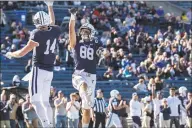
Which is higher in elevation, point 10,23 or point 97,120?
point 10,23

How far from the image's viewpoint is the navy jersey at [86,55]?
49.9 feet

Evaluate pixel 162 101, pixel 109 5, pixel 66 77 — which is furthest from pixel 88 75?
pixel 109 5

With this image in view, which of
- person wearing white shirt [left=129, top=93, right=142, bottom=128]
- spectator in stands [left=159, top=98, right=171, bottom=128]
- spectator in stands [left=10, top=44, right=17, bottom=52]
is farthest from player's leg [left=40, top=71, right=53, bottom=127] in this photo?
spectator in stands [left=10, top=44, right=17, bottom=52]

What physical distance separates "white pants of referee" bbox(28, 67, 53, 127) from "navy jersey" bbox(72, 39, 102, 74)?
0.98 m

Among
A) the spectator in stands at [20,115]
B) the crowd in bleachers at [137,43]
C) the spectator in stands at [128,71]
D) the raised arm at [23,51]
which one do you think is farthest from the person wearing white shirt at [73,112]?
the raised arm at [23,51]

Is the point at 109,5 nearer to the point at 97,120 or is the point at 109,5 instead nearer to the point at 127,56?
the point at 127,56

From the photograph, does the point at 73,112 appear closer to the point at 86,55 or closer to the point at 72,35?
the point at 86,55

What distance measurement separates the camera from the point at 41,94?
14.3 meters

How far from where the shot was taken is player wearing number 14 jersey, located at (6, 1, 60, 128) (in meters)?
14.1

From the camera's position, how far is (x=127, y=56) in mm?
35062

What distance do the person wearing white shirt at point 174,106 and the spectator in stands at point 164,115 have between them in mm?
107

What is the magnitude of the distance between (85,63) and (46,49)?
118 centimetres

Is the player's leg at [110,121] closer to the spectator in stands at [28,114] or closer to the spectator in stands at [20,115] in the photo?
the spectator in stands at [20,115]

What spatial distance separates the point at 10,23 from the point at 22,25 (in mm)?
555
